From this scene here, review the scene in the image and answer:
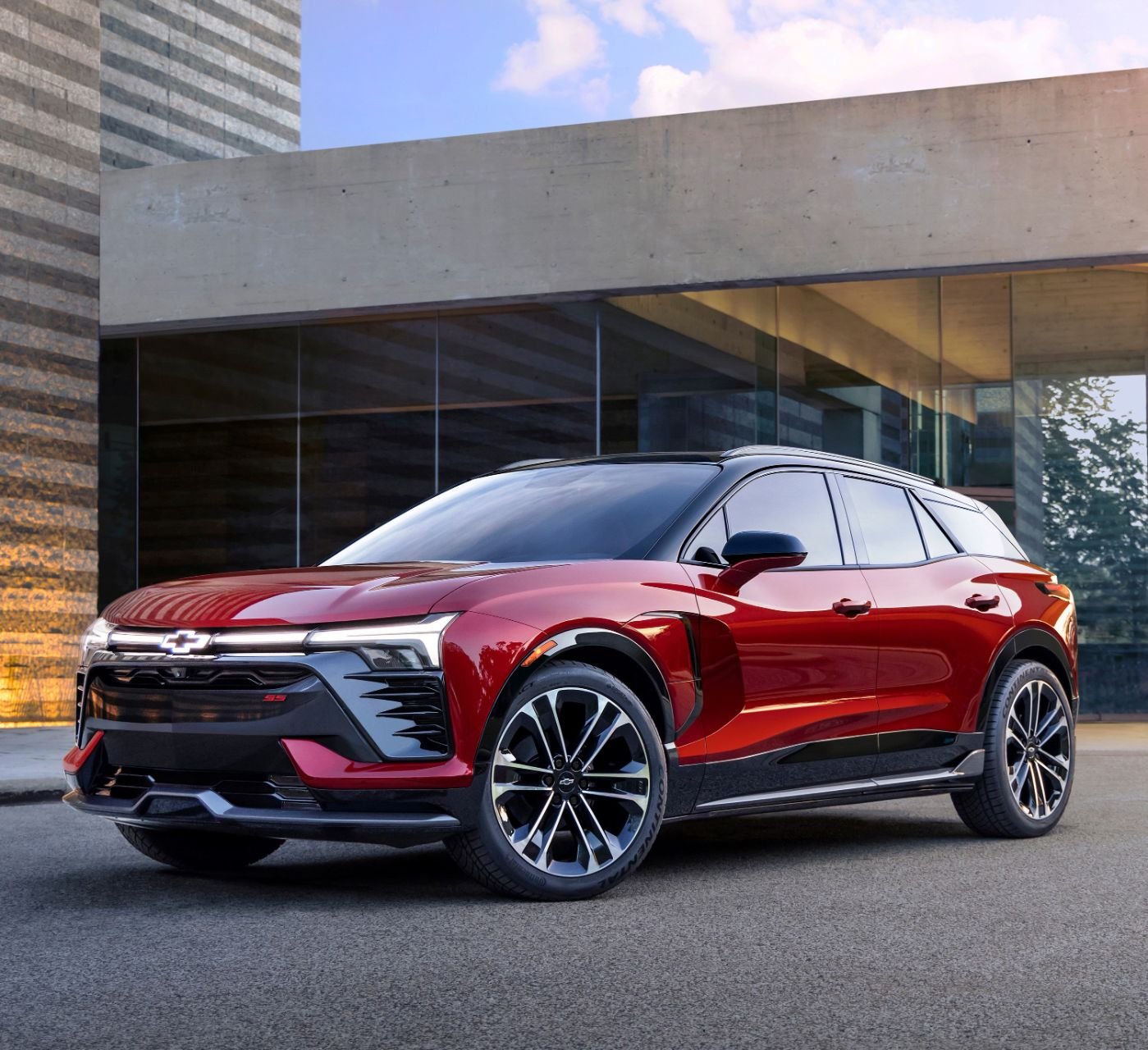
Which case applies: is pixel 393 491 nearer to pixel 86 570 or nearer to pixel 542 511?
pixel 86 570

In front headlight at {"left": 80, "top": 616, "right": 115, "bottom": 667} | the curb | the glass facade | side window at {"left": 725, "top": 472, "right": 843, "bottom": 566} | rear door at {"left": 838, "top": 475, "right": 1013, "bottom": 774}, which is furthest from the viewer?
the glass facade

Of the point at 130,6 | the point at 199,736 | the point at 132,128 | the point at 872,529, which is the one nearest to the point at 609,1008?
the point at 199,736

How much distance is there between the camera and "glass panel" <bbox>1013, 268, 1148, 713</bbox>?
59.5 ft

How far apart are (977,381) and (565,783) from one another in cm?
1322

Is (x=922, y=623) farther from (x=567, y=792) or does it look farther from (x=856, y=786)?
(x=567, y=792)

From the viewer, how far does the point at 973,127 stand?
16547mm

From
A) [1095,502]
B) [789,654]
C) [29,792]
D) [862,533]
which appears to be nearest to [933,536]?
[862,533]

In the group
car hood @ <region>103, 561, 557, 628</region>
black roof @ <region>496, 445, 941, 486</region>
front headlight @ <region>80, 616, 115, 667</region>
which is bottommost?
front headlight @ <region>80, 616, 115, 667</region>

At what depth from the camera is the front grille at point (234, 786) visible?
5.36m

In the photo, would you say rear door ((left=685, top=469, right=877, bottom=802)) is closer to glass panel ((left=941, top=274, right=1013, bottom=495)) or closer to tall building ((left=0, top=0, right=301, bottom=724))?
glass panel ((left=941, top=274, right=1013, bottom=495))

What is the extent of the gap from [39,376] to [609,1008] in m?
15.7

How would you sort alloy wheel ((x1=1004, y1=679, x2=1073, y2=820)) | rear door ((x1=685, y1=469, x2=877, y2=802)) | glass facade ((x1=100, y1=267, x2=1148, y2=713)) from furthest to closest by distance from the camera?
1. glass facade ((x1=100, y1=267, x2=1148, y2=713))
2. alloy wheel ((x1=1004, y1=679, x2=1073, y2=820))
3. rear door ((x1=685, y1=469, x2=877, y2=802))

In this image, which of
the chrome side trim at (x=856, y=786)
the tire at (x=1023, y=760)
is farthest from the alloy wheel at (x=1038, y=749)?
the chrome side trim at (x=856, y=786)

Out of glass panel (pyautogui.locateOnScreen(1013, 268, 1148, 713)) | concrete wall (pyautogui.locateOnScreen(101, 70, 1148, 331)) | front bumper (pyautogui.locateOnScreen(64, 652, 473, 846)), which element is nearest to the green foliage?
glass panel (pyautogui.locateOnScreen(1013, 268, 1148, 713))
